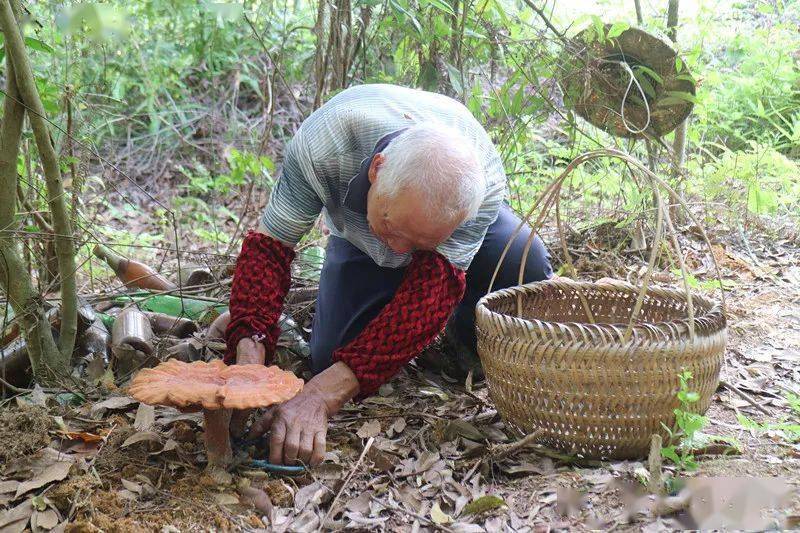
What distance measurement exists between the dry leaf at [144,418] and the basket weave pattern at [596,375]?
3.49 ft

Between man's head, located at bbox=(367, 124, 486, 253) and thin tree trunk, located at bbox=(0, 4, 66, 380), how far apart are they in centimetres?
114

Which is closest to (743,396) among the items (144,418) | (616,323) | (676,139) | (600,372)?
(616,323)

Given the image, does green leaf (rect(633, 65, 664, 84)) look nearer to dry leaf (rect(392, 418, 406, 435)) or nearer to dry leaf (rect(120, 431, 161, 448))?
dry leaf (rect(392, 418, 406, 435))

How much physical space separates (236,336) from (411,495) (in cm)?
77

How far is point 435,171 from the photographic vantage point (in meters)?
2.01

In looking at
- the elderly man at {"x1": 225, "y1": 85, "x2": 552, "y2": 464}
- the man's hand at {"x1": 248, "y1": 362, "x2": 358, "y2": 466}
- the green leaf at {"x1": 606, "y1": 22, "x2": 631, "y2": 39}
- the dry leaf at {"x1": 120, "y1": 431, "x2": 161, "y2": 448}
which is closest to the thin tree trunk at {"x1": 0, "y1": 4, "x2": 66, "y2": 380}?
the dry leaf at {"x1": 120, "y1": 431, "x2": 161, "y2": 448}

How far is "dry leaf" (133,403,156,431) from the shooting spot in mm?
2305

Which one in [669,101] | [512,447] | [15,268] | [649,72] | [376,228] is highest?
[649,72]

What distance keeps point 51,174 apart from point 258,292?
0.74m

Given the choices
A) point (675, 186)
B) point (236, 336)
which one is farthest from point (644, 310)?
point (675, 186)

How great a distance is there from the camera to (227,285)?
3496mm

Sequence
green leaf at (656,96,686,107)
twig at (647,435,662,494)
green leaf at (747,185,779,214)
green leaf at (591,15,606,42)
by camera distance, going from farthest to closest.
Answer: green leaf at (747,185,779,214) < green leaf at (656,96,686,107) < green leaf at (591,15,606,42) < twig at (647,435,662,494)

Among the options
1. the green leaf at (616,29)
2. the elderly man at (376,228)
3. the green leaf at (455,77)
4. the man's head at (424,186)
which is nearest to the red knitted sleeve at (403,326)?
the elderly man at (376,228)

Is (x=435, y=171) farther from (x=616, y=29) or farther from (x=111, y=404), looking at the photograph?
(x=616, y=29)
